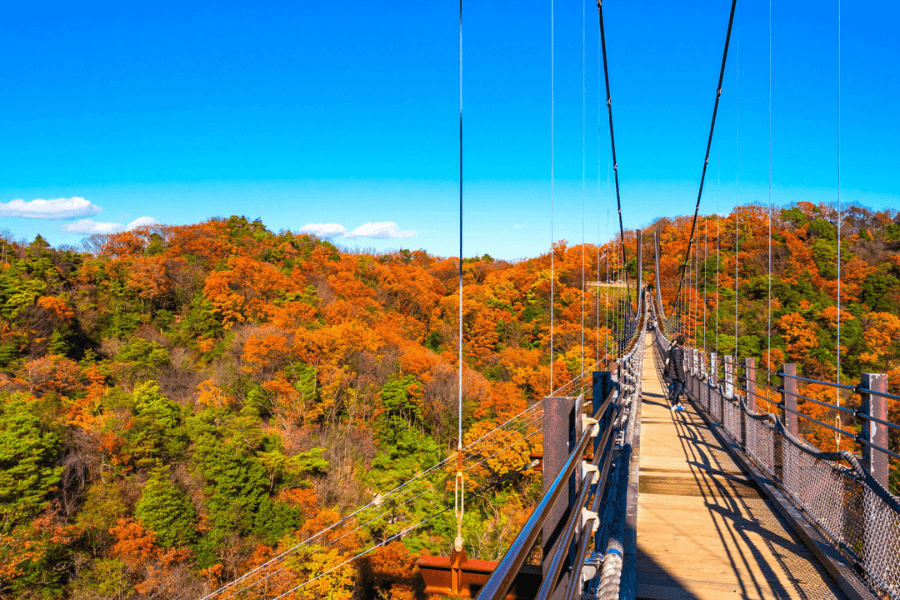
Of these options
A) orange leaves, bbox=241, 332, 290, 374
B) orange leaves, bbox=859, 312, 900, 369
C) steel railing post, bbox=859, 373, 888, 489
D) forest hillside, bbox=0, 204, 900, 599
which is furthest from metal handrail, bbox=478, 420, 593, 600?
orange leaves, bbox=241, 332, 290, 374

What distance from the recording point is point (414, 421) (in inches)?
1264

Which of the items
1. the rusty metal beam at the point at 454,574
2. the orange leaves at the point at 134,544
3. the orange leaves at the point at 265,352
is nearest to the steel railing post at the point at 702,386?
the rusty metal beam at the point at 454,574

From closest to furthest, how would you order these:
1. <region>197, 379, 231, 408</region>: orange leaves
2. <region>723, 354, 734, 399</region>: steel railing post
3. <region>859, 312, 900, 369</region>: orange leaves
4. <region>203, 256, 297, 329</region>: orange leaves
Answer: <region>723, 354, 734, 399</region>: steel railing post
<region>859, 312, 900, 369</region>: orange leaves
<region>197, 379, 231, 408</region>: orange leaves
<region>203, 256, 297, 329</region>: orange leaves

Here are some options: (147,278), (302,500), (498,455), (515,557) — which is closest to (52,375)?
(147,278)

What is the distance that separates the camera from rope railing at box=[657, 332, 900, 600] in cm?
262

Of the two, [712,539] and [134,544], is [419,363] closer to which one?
[134,544]

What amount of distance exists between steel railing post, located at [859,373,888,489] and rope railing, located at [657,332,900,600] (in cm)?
2

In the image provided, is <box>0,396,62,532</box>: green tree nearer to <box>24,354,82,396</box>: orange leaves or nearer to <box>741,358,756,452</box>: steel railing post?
<box>24,354,82,396</box>: orange leaves

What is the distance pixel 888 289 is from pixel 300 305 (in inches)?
1421

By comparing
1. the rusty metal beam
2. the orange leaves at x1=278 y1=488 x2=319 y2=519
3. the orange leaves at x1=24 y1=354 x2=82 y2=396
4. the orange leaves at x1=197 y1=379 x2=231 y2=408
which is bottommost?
the orange leaves at x1=278 y1=488 x2=319 y2=519

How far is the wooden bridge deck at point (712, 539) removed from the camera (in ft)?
9.46

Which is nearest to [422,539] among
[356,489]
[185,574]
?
[356,489]

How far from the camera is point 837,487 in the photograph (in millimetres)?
3191

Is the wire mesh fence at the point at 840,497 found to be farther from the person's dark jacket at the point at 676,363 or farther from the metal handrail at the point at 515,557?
the person's dark jacket at the point at 676,363
